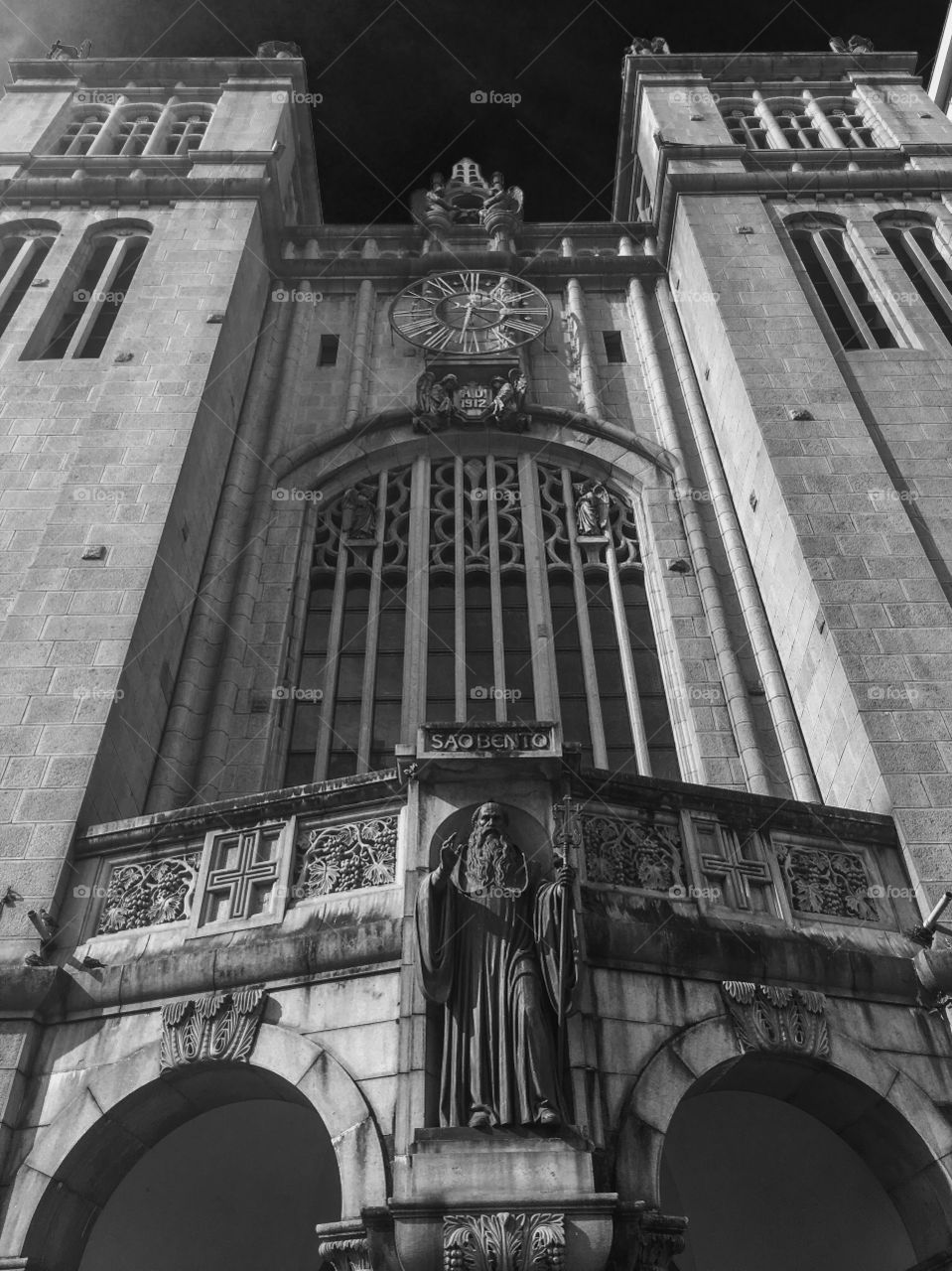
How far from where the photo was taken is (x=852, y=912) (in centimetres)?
1109

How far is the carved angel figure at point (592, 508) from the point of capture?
18344mm

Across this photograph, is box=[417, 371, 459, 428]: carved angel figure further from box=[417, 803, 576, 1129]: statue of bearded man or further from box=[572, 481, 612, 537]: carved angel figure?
box=[417, 803, 576, 1129]: statue of bearded man

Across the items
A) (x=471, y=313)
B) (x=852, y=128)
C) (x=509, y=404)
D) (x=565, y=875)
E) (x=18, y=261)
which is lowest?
(x=565, y=875)

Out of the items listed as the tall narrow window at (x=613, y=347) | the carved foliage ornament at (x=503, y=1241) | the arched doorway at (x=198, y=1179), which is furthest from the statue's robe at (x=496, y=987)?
the tall narrow window at (x=613, y=347)

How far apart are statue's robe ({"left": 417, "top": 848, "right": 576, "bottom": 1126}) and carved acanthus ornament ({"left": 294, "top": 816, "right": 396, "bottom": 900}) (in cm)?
111

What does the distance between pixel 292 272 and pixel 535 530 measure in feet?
29.4

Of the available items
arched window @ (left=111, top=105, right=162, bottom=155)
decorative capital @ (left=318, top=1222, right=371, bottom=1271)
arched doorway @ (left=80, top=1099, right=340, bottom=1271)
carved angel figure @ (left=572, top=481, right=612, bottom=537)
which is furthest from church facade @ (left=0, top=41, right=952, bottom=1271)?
arched doorway @ (left=80, top=1099, right=340, bottom=1271)

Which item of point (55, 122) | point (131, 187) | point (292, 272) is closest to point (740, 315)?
point (292, 272)

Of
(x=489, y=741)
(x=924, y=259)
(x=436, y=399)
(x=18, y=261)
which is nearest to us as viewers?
(x=489, y=741)

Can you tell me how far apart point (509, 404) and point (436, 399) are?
51.3 inches

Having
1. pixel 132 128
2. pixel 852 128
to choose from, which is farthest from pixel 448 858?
pixel 852 128

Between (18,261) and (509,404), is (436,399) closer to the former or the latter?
(509,404)

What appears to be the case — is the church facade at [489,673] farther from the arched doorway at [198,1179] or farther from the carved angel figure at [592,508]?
the carved angel figure at [592,508]

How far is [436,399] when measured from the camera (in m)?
19.9
